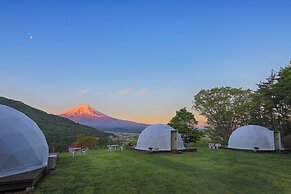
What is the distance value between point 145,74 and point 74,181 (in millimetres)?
13342

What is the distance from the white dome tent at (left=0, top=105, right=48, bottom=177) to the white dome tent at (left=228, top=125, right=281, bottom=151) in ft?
54.3

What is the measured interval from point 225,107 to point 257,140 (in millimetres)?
9140

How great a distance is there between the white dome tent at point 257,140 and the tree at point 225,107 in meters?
6.98

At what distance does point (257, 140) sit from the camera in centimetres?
1830

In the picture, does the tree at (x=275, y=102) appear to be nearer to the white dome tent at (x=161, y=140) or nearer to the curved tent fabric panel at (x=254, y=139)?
the curved tent fabric panel at (x=254, y=139)

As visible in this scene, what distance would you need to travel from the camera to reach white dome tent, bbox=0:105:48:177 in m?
6.96

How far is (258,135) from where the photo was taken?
18.6m

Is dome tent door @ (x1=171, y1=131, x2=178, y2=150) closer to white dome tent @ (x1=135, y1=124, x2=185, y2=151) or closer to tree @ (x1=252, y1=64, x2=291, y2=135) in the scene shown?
white dome tent @ (x1=135, y1=124, x2=185, y2=151)

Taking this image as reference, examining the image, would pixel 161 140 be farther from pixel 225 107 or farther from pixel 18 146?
pixel 225 107

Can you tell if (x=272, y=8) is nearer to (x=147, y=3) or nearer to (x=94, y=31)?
(x=147, y=3)

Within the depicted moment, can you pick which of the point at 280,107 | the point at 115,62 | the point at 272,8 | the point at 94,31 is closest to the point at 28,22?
the point at 94,31

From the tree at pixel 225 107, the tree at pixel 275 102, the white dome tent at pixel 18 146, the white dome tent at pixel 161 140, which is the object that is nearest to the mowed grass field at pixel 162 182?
the white dome tent at pixel 18 146

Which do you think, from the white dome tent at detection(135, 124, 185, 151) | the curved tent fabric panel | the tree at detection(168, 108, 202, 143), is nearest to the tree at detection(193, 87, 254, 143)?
the tree at detection(168, 108, 202, 143)

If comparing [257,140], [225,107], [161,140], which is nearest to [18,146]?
[161,140]
